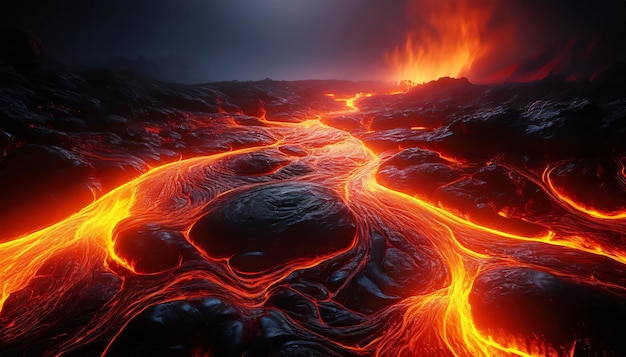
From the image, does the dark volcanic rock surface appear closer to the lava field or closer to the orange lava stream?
the lava field

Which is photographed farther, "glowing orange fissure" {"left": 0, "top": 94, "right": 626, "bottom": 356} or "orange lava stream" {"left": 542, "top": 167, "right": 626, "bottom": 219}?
"orange lava stream" {"left": 542, "top": 167, "right": 626, "bottom": 219}

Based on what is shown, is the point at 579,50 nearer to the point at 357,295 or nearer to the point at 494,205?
the point at 494,205

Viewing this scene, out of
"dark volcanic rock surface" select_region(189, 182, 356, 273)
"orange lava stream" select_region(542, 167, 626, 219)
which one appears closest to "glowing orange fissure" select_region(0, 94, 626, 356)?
"orange lava stream" select_region(542, 167, 626, 219)

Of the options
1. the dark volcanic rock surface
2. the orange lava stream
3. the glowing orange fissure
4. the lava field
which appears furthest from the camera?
the orange lava stream

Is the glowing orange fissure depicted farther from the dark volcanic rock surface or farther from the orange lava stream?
the dark volcanic rock surface

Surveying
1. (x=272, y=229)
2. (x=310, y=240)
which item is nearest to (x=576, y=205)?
(x=310, y=240)

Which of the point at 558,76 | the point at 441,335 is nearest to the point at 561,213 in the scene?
the point at 441,335

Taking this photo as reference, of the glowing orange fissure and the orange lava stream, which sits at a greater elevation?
the orange lava stream

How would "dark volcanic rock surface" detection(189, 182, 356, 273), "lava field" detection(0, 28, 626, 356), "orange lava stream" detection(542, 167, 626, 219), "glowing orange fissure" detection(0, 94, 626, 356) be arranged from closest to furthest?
"lava field" detection(0, 28, 626, 356)
"glowing orange fissure" detection(0, 94, 626, 356)
"dark volcanic rock surface" detection(189, 182, 356, 273)
"orange lava stream" detection(542, 167, 626, 219)

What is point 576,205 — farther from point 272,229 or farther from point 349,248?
point 272,229
